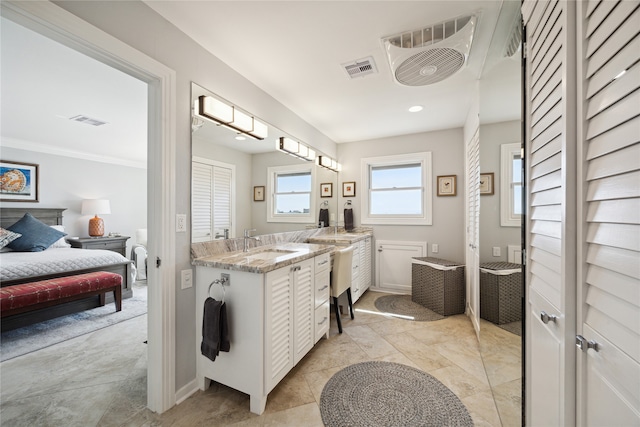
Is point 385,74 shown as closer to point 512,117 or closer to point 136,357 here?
point 512,117

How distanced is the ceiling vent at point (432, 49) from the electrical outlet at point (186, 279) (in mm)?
2150

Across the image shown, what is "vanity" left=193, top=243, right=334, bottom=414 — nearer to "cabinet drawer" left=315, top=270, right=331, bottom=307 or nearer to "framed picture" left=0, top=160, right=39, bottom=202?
"cabinet drawer" left=315, top=270, right=331, bottom=307

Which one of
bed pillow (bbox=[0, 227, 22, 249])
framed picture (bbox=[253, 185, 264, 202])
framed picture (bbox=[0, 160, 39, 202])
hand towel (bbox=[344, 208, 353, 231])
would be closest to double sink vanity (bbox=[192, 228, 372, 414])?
framed picture (bbox=[253, 185, 264, 202])

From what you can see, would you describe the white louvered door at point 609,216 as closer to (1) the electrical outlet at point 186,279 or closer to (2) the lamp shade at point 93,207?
(1) the electrical outlet at point 186,279

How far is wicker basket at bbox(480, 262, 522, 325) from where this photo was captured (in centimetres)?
132

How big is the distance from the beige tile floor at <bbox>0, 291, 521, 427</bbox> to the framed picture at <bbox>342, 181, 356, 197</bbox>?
228 cm

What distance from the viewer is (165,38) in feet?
5.37

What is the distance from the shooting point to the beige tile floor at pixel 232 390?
5.05 ft

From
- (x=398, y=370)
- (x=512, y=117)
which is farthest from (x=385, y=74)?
(x=398, y=370)

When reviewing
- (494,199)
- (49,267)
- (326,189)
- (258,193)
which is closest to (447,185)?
(326,189)

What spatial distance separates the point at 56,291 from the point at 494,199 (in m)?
4.35

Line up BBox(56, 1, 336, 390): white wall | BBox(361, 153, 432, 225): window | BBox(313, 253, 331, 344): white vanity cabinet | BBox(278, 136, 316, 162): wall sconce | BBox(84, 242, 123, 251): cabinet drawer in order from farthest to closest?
BBox(84, 242, 123, 251): cabinet drawer, BBox(361, 153, 432, 225): window, BBox(278, 136, 316, 162): wall sconce, BBox(313, 253, 331, 344): white vanity cabinet, BBox(56, 1, 336, 390): white wall

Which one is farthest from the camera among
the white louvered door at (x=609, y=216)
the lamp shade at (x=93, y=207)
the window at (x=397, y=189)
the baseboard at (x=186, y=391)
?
the lamp shade at (x=93, y=207)

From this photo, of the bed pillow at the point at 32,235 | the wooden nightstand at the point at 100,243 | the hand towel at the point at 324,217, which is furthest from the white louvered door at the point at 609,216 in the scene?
the wooden nightstand at the point at 100,243
